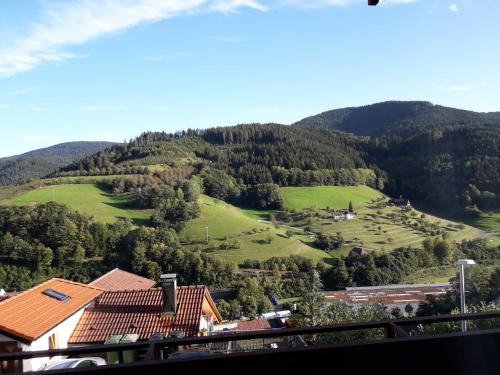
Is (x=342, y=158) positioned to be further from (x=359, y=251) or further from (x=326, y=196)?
(x=359, y=251)

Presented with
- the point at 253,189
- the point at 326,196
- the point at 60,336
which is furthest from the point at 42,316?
the point at 253,189

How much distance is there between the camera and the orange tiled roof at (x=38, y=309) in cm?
781

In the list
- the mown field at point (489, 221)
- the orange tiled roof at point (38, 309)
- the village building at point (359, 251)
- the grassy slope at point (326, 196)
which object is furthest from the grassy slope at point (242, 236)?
the orange tiled roof at point (38, 309)

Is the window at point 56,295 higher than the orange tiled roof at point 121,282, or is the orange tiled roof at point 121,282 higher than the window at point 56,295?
the window at point 56,295

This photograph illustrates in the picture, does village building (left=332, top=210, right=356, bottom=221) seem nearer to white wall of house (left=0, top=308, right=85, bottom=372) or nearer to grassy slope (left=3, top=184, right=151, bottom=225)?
grassy slope (left=3, top=184, right=151, bottom=225)

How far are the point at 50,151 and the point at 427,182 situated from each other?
98.7 meters

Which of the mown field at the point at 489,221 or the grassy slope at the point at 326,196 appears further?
Answer: the grassy slope at the point at 326,196

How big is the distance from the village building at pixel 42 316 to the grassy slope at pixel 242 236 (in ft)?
92.3

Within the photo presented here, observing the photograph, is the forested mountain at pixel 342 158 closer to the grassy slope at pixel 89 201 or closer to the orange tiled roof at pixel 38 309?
the grassy slope at pixel 89 201

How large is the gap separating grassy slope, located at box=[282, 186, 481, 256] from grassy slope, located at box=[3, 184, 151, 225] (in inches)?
674

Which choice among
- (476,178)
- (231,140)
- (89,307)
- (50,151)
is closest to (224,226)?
(476,178)

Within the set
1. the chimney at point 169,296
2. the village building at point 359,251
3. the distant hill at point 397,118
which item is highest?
the distant hill at point 397,118

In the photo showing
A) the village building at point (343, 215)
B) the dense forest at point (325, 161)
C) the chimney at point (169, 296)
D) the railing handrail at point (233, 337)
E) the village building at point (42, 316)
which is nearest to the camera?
the railing handrail at point (233, 337)

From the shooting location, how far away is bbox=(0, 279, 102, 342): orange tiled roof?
7.81 metres
